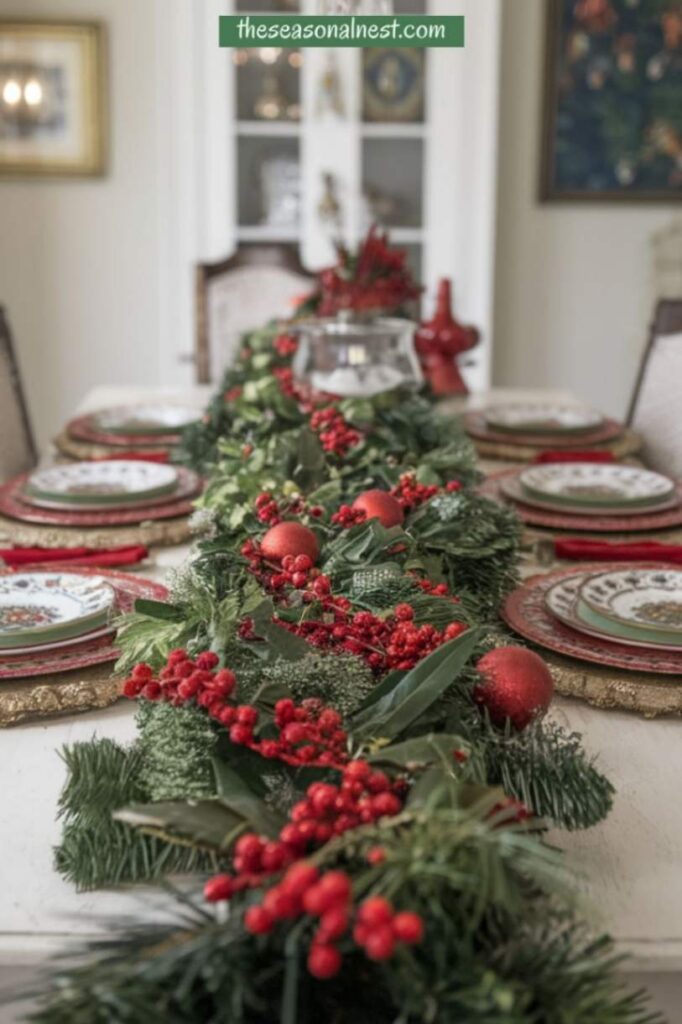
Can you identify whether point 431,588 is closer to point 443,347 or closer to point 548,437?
point 548,437

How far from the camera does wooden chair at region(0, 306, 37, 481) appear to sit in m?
2.40

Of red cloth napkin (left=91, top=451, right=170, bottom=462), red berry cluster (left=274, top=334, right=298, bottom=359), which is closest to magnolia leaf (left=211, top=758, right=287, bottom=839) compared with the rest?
red cloth napkin (left=91, top=451, right=170, bottom=462)

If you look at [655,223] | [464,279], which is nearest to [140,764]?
[464,279]

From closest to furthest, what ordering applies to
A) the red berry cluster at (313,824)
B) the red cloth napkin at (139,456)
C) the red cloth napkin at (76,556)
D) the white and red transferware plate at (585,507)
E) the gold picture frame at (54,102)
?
1. the red berry cluster at (313,824)
2. the red cloth napkin at (76,556)
3. the white and red transferware plate at (585,507)
4. the red cloth napkin at (139,456)
5. the gold picture frame at (54,102)

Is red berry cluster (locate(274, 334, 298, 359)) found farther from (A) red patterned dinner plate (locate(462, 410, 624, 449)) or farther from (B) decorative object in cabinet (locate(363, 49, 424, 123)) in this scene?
(B) decorative object in cabinet (locate(363, 49, 424, 123))

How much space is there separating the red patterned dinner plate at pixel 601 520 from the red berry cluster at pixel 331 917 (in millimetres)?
1115

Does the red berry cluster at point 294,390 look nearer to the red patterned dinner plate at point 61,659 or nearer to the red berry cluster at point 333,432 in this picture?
the red berry cluster at point 333,432

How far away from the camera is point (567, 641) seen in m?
1.26

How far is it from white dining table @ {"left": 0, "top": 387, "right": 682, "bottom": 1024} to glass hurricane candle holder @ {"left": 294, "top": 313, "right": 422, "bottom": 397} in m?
0.93

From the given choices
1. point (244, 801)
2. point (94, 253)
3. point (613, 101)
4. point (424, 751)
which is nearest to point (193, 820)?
point (244, 801)

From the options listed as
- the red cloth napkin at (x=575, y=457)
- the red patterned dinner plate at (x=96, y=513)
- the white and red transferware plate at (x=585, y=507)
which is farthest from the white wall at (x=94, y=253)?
the white and red transferware plate at (x=585, y=507)

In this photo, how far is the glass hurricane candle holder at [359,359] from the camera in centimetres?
201

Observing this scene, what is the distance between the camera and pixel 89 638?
4.09ft

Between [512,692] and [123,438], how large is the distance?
1.45 metres
